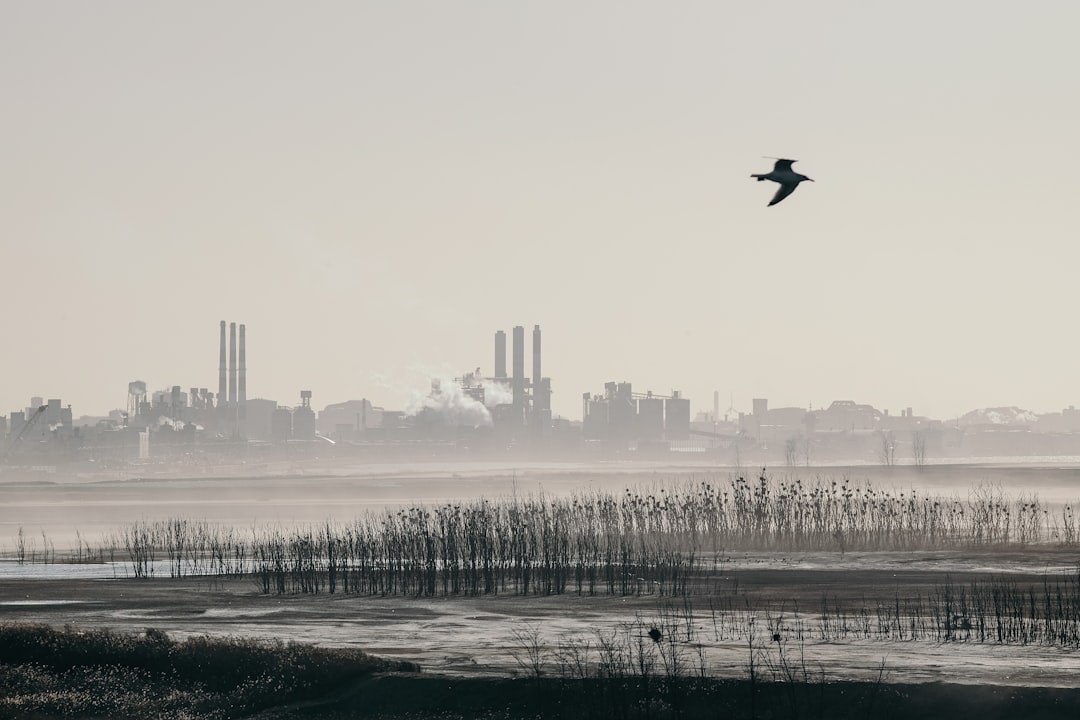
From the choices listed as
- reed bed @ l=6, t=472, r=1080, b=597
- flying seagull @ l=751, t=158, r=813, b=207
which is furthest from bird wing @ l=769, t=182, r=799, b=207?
reed bed @ l=6, t=472, r=1080, b=597

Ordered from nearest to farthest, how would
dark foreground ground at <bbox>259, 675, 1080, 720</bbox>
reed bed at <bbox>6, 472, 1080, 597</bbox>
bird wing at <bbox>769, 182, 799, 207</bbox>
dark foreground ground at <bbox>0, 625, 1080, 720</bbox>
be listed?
dark foreground ground at <bbox>259, 675, 1080, 720</bbox>, dark foreground ground at <bbox>0, 625, 1080, 720</bbox>, bird wing at <bbox>769, 182, 799, 207</bbox>, reed bed at <bbox>6, 472, 1080, 597</bbox>

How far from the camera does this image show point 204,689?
3078cm

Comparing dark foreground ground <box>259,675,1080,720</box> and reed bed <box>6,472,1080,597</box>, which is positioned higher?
reed bed <box>6,472,1080,597</box>

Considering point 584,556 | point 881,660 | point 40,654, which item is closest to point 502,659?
point 881,660

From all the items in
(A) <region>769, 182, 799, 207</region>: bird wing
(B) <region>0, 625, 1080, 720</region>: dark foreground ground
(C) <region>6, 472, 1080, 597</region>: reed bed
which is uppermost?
(A) <region>769, 182, 799, 207</region>: bird wing

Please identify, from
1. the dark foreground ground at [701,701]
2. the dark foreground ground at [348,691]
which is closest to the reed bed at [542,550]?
the dark foreground ground at [348,691]

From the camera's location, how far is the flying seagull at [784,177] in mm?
29128

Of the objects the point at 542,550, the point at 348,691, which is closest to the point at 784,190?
the point at 348,691

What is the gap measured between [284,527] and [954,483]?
9721cm

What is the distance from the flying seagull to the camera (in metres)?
29.1

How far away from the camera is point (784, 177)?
29750 millimetres

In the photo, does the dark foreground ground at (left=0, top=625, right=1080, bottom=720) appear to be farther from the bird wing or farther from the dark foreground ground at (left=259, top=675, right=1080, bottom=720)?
the bird wing

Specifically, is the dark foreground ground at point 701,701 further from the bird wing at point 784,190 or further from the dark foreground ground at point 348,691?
the bird wing at point 784,190

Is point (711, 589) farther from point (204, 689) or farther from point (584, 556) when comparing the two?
point (204, 689)
